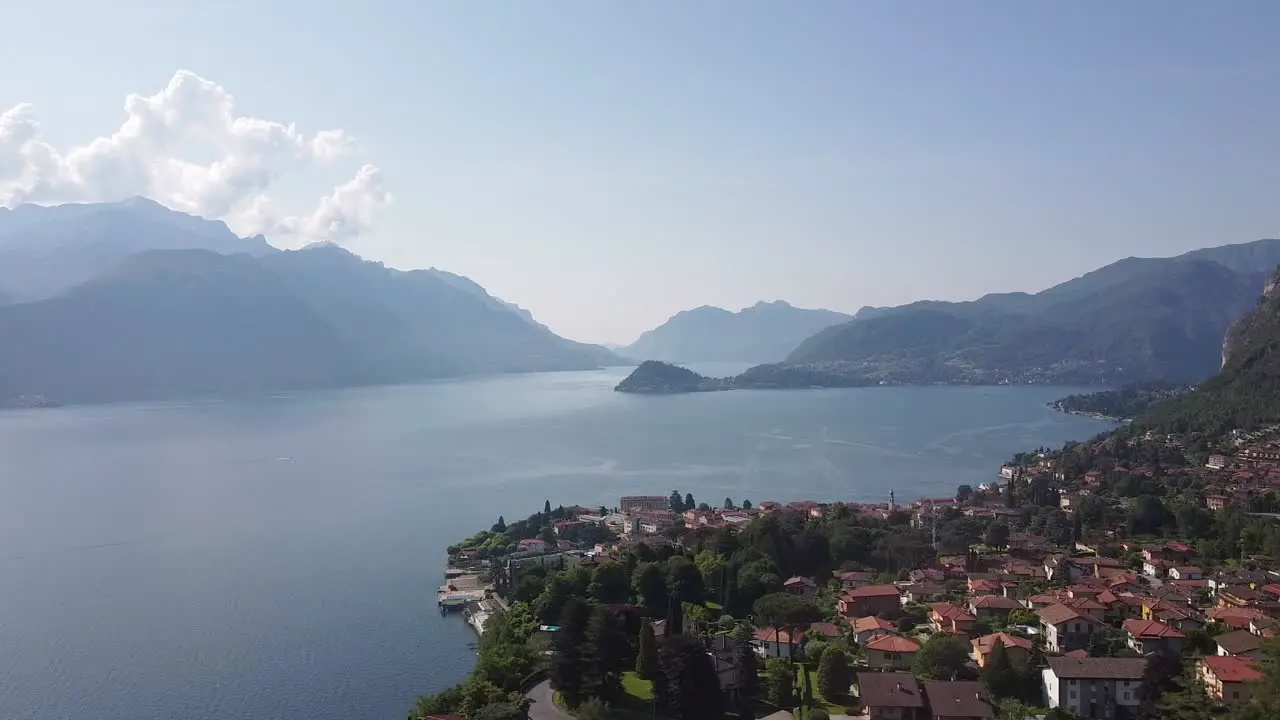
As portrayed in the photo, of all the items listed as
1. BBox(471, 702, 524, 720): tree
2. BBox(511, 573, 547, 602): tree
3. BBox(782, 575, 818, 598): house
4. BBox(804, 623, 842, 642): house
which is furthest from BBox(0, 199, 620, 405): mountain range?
BBox(804, 623, 842, 642): house

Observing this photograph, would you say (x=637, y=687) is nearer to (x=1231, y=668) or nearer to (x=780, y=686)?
(x=780, y=686)

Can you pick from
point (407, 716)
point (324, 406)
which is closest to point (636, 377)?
point (324, 406)

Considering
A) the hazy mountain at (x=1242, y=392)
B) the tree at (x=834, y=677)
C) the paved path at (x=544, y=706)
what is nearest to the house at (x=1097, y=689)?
the tree at (x=834, y=677)

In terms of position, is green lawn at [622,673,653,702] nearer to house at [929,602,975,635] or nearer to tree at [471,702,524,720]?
tree at [471,702,524,720]

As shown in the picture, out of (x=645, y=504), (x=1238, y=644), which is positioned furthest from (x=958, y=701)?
(x=645, y=504)

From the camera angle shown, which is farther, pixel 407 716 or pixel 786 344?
pixel 786 344

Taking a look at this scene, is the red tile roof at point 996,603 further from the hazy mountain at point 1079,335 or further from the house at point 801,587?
the hazy mountain at point 1079,335

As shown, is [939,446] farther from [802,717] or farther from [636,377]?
[636,377]

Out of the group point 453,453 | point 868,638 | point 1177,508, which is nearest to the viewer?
point 868,638
